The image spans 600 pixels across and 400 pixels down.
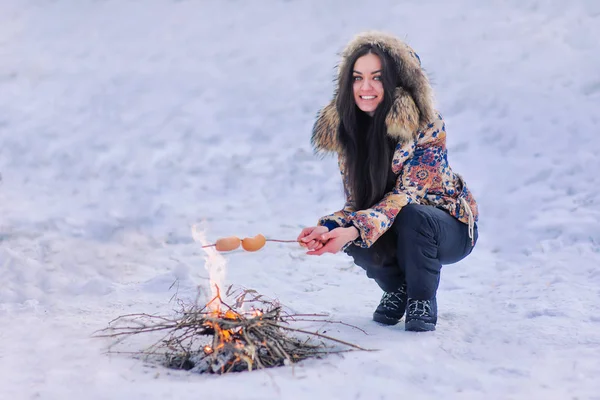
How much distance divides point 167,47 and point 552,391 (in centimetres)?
798

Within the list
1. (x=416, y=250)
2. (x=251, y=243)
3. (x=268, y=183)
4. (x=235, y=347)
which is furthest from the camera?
(x=268, y=183)

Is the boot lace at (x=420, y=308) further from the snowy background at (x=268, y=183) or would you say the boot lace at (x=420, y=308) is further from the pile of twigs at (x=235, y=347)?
the pile of twigs at (x=235, y=347)

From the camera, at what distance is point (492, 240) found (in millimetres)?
5066

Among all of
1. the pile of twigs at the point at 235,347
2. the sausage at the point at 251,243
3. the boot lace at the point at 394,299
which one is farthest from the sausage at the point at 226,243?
the boot lace at the point at 394,299

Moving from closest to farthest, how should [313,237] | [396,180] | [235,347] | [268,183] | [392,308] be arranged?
[235,347], [313,237], [396,180], [392,308], [268,183]

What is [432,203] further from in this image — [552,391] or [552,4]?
[552,4]

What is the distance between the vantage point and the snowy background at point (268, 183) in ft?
8.46

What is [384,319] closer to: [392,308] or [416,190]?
[392,308]

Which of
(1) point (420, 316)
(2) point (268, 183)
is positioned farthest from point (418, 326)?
(2) point (268, 183)

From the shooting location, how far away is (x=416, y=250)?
2.99 metres

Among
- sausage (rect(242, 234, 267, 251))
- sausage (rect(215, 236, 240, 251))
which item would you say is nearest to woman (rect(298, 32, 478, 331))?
sausage (rect(242, 234, 267, 251))

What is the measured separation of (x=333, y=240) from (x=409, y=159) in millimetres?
536

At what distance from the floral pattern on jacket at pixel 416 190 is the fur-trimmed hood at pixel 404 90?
0.20 ft

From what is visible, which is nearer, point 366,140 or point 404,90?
point 404,90
